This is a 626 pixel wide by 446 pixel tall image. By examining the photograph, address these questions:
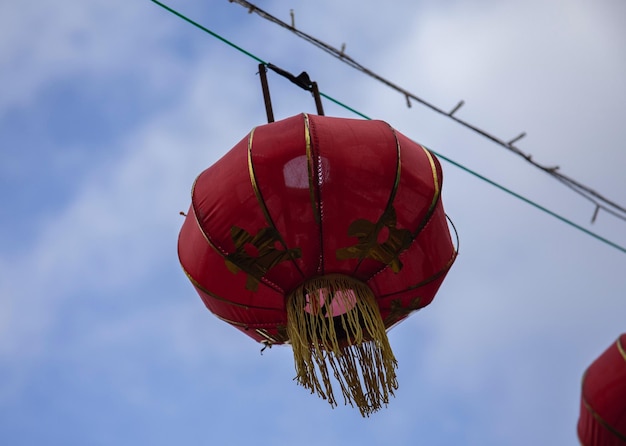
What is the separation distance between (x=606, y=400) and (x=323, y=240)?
154 cm

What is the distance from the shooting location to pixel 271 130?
3572 mm

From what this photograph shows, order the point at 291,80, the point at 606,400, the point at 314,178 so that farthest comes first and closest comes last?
the point at 291,80, the point at 606,400, the point at 314,178

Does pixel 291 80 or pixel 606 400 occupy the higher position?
pixel 291 80

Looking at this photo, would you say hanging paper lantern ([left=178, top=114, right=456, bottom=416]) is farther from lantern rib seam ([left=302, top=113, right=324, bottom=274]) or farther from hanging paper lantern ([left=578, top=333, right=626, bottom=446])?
hanging paper lantern ([left=578, top=333, right=626, bottom=446])

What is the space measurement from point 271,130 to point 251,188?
0.29 metres

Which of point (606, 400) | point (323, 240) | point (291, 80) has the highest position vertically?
point (291, 80)

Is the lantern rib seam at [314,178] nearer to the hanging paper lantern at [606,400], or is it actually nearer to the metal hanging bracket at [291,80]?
the metal hanging bracket at [291,80]

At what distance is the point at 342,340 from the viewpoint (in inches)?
154

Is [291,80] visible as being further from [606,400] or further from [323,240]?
[606,400]

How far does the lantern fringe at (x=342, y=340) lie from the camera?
369 centimetres

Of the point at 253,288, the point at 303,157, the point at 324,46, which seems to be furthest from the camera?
the point at 324,46

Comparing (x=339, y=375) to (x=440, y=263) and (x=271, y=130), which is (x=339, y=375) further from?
(x=271, y=130)

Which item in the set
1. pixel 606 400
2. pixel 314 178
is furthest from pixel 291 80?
pixel 606 400

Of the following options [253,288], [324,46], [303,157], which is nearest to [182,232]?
[253,288]
